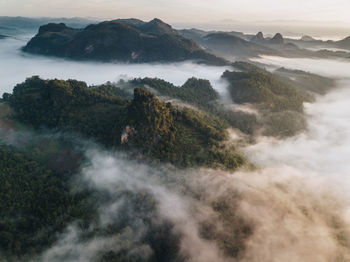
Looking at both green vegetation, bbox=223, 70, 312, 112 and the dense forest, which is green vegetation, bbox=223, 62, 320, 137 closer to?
green vegetation, bbox=223, 70, 312, 112

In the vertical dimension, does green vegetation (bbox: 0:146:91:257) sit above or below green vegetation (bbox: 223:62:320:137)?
below

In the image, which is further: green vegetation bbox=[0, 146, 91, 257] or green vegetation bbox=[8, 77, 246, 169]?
green vegetation bbox=[8, 77, 246, 169]

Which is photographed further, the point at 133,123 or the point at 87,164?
the point at 133,123

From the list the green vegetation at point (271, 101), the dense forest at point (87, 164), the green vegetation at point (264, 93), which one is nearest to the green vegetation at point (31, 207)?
A: the dense forest at point (87, 164)

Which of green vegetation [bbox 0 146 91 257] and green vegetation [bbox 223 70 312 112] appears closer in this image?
green vegetation [bbox 0 146 91 257]

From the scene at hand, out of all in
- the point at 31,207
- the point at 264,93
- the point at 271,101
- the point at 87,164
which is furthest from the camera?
the point at 264,93

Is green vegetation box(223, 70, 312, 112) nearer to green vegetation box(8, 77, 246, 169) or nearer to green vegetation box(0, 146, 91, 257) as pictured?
green vegetation box(8, 77, 246, 169)

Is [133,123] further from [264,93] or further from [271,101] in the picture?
[264,93]

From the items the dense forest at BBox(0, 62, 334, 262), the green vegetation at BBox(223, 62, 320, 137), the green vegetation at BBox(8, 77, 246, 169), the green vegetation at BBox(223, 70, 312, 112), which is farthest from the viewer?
the green vegetation at BBox(223, 70, 312, 112)

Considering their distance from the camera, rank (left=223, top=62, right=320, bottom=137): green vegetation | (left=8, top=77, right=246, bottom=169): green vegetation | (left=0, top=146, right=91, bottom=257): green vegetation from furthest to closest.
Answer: (left=223, top=62, right=320, bottom=137): green vegetation < (left=8, top=77, right=246, bottom=169): green vegetation < (left=0, top=146, right=91, bottom=257): green vegetation

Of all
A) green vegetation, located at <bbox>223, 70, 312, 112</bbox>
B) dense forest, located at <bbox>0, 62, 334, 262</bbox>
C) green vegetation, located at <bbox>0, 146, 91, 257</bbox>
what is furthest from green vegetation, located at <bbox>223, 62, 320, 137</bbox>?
green vegetation, located at <bbox>0, 146, 91, 257</bbox>

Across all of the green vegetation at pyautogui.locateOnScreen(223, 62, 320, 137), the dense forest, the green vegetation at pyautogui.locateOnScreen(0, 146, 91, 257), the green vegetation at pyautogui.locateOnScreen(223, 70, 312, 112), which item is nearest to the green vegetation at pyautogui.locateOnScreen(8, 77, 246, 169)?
the dense forest

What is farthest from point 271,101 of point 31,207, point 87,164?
point 31,207
